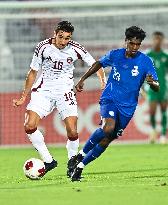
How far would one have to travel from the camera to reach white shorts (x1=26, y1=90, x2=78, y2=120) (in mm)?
11375

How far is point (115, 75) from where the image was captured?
35.2ft

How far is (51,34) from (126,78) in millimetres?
8160

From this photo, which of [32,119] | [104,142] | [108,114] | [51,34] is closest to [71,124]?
[32,119]

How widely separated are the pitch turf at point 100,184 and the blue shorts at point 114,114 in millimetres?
627

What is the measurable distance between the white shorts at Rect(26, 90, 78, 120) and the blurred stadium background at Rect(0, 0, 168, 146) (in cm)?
554

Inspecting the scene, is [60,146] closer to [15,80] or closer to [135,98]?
[15,80]

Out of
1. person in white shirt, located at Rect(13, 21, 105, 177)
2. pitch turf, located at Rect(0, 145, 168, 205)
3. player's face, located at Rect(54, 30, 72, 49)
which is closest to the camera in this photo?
pitch turf, located at Rect(0, 145, 168, 205)

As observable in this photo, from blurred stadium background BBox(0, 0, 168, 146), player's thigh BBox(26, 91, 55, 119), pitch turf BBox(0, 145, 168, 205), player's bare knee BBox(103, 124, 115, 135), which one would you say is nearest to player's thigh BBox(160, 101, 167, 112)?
blurred stadium background BBox(0, 0, 168, 146)

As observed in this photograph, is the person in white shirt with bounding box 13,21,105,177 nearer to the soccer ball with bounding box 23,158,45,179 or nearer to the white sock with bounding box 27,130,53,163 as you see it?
the white sock with bounding box 27,130,53,163

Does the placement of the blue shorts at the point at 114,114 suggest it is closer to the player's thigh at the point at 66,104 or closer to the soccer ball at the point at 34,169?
the player's thigh at the point at 66,104

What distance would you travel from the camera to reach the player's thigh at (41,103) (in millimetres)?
11328

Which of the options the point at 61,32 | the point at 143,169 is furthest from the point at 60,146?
the point at 61,32

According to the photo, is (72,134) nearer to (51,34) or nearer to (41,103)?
(41,103)

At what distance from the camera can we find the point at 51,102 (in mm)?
11531
